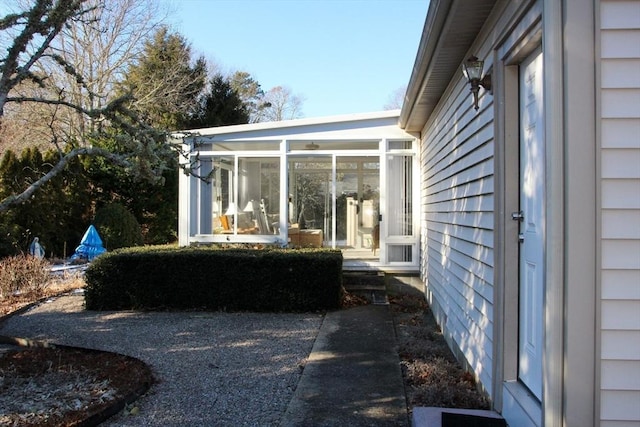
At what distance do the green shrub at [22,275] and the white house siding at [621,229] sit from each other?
8.51 m

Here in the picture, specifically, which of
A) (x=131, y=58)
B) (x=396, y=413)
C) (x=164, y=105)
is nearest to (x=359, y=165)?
(x=396, y=413)

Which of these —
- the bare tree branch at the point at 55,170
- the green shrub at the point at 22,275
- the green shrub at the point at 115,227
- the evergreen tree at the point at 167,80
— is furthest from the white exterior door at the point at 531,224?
the evergreen tree at the point at 167,80

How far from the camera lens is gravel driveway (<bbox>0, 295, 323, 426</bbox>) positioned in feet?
12.8

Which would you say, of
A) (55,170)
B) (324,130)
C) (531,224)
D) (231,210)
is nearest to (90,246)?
(231,210)

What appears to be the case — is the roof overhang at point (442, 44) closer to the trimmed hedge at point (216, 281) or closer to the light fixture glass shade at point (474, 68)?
the light fixture glass shade at point (474, 68)

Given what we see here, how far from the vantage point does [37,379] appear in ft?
14.7

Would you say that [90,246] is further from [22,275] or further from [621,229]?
[621,229]

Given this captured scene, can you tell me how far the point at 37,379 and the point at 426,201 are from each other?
588cm

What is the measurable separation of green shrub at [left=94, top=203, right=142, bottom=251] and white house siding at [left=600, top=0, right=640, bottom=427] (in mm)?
13062

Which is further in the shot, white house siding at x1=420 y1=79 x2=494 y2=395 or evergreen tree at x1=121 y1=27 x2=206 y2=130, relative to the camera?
evergreen tree at x1=121 y1=27 x2=206 y2=130

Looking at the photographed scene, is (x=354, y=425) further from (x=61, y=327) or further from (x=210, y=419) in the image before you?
(x=61, y=327)

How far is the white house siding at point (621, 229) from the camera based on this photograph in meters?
2.32

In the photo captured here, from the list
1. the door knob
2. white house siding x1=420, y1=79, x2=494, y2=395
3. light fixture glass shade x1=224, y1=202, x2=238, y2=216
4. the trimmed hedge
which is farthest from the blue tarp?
the door knob

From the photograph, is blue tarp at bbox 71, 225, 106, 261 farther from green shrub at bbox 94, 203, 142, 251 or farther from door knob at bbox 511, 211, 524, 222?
door knob at bbox 511, 211, 524, 222
